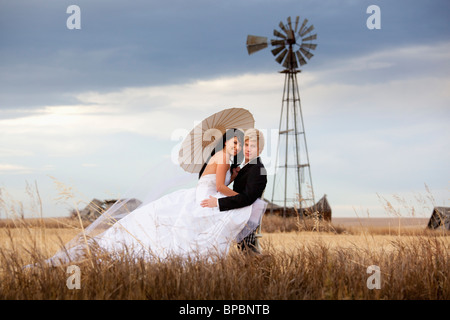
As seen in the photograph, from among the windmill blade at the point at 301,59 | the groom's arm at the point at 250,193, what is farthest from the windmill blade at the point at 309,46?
the groom's arm at the point at 250,193

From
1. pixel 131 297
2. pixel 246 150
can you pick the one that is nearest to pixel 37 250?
pixel 131 297

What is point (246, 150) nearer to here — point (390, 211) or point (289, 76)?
point (390, 211)

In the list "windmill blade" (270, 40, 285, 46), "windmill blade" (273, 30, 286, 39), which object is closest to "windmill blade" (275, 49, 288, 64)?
"windmill blade" (270, 40, 285, 46)

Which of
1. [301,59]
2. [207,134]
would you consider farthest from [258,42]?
[207,134]

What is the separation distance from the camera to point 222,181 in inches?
217

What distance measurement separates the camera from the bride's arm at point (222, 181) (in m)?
5.51

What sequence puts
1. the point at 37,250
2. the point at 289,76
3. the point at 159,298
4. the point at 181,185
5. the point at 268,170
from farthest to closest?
the point at 289,76, the point at 181,185, the point at 268,170, the point at 37,250, the point at 159,298

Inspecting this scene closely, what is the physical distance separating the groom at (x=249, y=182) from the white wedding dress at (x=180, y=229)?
0.29 ft

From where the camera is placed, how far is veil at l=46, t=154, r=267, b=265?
503cm

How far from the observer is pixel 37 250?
451cm

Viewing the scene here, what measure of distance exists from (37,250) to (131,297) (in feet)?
4.01

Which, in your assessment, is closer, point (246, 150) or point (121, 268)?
point (121, 268)

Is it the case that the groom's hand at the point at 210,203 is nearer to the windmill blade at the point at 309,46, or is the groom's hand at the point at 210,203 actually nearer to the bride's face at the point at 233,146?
the bride's face at the point at 233,146

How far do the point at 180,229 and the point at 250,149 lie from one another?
1284 millimetres
